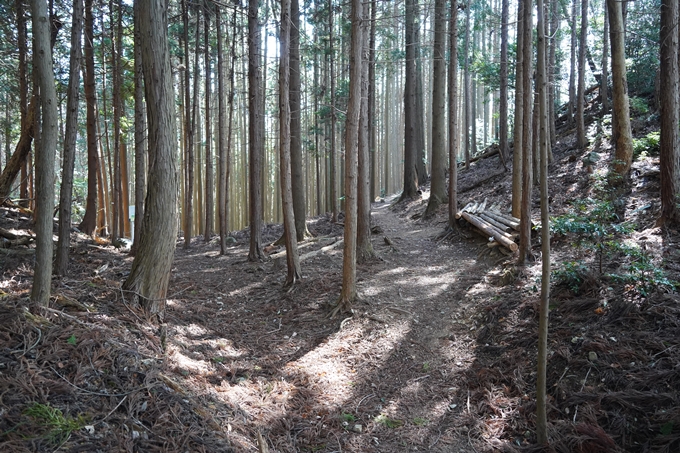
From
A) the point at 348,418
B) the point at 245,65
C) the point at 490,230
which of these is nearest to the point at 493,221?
the point at 490,230

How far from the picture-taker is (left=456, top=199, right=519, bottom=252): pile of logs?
8.56 m

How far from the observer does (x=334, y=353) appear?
5777 millimetres

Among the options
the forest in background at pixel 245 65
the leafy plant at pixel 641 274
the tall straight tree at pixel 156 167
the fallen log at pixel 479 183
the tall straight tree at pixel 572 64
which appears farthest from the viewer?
the fallen log at pixel 479 183

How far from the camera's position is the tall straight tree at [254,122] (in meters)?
9.30

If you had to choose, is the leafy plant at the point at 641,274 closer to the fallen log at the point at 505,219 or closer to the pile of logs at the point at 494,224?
the pile of logs at the point at 494,224

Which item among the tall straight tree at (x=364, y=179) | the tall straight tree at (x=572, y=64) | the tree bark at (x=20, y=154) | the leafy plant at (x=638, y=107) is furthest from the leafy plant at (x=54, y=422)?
the tall straight tree at (x=572, y=64)

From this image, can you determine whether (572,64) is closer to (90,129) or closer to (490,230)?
(490,230)

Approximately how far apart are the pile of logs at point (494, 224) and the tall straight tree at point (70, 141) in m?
7.88

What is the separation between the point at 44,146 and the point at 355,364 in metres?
4.16

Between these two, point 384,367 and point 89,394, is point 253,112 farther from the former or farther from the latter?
point 89,394

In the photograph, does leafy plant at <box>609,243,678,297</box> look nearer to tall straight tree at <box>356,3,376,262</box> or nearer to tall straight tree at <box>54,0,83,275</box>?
tall straight tree at <box>356,3,376,262</box>

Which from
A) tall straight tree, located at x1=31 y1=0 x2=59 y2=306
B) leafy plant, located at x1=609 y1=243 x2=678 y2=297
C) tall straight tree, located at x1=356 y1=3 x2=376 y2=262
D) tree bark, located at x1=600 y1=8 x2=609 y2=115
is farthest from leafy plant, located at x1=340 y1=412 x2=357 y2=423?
tree bark, located at x1=600 y1=8 x2=609 y2=115

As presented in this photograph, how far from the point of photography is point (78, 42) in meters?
6.92

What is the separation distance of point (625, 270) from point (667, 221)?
6.36 feet
